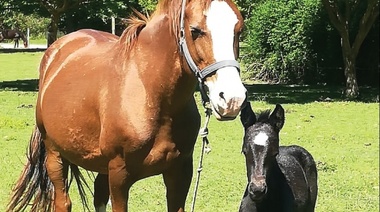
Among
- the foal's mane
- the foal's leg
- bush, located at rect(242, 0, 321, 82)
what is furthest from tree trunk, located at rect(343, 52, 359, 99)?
the foal's mane

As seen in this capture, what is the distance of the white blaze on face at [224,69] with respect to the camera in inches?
102

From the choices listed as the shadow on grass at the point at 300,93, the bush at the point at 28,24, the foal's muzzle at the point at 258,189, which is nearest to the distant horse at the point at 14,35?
the bush at the point at 28,24

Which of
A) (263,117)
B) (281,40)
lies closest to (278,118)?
(263,117)

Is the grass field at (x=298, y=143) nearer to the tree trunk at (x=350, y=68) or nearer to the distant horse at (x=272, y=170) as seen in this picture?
the tree trunk at (x=350, y=68)

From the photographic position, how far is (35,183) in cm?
444

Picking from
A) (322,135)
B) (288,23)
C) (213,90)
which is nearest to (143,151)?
(213,90)

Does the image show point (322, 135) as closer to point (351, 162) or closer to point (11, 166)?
point (351, 162)

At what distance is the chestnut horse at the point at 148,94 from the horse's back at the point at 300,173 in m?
1.23

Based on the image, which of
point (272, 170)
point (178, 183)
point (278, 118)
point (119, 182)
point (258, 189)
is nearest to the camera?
point (119, 182)

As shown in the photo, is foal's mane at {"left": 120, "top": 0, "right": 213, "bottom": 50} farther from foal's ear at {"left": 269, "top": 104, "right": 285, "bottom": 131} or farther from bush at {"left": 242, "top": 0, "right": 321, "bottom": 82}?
bush at {"left": 242, "top": 0, "right": 321, "bottom": 82}

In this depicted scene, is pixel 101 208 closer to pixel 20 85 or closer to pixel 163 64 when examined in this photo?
pixel 163 64

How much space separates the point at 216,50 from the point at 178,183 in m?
0.91

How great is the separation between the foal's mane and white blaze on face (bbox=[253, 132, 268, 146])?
3.15ft

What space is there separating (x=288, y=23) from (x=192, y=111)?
16056 mm
